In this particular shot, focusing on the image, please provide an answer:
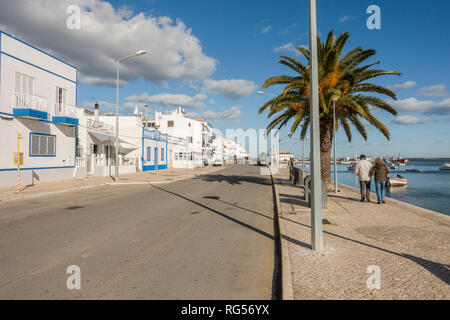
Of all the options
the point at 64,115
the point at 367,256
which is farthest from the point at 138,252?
the point at 64,115

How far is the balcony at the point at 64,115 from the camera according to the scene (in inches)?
747

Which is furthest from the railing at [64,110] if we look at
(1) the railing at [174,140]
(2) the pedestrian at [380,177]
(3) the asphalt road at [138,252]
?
(1) the railing at [174,140]

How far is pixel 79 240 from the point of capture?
6.21m

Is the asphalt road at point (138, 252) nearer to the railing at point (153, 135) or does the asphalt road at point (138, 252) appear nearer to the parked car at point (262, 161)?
the railing at point (153, 135)

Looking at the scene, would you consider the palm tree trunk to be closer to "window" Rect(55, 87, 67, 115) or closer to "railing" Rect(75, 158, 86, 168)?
"window" Rect(55, 87, 67, 115)

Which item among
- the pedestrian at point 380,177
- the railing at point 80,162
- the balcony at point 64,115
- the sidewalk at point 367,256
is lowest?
the sidewalk at point 367,256

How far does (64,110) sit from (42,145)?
310cm

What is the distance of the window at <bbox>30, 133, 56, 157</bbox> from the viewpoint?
57.4 feet

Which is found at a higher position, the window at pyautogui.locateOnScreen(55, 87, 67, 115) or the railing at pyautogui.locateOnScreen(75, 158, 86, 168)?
the window at pyautogui.locateOnScreen(55, 87, 67, 115)

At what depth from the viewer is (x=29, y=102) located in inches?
674

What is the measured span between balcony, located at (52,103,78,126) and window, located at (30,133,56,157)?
1.19 m

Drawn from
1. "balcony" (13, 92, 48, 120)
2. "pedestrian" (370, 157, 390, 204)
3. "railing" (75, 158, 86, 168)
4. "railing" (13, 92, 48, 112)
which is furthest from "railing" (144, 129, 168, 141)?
"pedestrian" (370, 157, 390, 204)

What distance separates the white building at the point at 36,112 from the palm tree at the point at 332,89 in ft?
43.9
